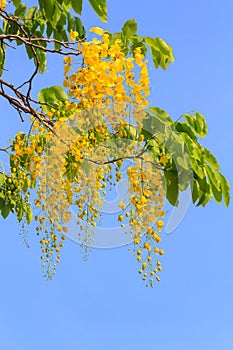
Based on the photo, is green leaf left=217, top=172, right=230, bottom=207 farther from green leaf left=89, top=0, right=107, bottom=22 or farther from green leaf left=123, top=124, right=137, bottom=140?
green leaf left=89, top=0, right=107, bottom=22

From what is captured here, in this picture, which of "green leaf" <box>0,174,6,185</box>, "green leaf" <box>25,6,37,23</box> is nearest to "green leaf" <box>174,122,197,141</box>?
"green leaf" <box>0,174,6,185</box>

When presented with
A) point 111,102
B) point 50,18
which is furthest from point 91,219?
point 50,18

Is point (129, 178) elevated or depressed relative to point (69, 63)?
depressed

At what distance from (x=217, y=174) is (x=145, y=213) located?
55 cm

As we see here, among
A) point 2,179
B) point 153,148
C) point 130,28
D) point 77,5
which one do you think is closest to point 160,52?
point 130,28

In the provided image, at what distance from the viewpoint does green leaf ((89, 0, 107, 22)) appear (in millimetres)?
2566

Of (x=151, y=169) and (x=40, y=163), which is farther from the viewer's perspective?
(x=40, y=163)

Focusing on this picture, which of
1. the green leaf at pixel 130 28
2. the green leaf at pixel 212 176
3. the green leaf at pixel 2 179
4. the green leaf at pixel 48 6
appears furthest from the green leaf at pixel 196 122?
the green leaf at pixel 2 179

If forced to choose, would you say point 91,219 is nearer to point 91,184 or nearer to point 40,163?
point 91,184

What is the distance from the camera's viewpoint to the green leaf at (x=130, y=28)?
8.58 ft

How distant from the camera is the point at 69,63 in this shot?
2.29 meters

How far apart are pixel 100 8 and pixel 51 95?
0.44m

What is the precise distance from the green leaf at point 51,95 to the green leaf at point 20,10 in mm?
600

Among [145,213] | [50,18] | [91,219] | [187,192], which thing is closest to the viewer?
[145,213]
